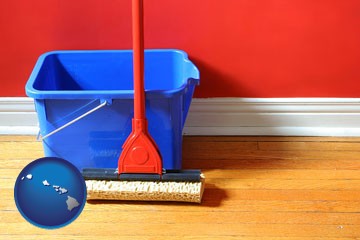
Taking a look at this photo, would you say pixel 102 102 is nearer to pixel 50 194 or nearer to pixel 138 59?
pixel 138 59

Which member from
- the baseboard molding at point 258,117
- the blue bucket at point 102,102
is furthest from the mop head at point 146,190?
the baseboard molding at point 258,117

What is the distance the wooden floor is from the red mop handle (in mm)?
231

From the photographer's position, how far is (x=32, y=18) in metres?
1.56

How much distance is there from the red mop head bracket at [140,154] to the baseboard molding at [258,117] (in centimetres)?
34

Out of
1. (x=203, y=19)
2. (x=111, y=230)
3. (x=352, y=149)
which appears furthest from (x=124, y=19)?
(x=352, y=149)

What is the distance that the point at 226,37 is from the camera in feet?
5.15

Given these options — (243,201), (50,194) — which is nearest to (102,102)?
(50,194)

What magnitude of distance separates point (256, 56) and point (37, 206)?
740 mm

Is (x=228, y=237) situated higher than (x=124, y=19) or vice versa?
(x=124, y=19)

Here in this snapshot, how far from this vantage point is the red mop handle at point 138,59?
1.28 m

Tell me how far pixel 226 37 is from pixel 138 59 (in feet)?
1.18

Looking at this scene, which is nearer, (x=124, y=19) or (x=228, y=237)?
(x=228, y=237)

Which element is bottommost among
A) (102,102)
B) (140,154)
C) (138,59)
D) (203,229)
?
(203,229)

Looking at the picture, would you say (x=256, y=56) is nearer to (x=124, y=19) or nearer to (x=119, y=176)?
(x=124, y=19)
